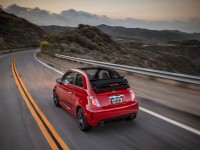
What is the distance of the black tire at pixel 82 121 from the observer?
5.51 metres

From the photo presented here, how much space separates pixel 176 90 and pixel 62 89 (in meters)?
5.18

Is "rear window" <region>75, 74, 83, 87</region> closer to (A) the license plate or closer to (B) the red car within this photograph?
(B) the red car

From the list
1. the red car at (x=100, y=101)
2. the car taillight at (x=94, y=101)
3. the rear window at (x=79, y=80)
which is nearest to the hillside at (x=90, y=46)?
the rear window at (x=79, y=80)

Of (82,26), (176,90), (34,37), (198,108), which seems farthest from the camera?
(34,37)

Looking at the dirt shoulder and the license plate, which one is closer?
the license plate

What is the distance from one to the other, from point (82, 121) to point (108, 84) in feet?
3.80

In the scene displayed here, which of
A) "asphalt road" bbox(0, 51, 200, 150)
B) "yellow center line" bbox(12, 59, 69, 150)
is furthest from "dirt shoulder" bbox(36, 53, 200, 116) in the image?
"yellow center line" bbox(12, 59, 69, 150)

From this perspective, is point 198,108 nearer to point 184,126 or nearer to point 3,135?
point 184,126

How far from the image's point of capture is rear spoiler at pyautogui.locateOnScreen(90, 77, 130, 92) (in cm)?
548

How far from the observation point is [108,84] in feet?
18.3

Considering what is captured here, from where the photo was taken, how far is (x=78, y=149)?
4.66 m

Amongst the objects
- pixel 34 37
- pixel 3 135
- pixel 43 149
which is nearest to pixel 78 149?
pixel 43 149

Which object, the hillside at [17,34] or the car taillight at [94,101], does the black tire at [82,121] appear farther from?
the hillside at [17,34]

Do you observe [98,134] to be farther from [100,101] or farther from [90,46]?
[90,46]
